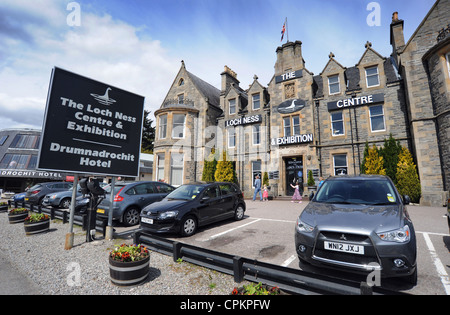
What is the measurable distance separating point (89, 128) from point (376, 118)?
59.6 ft

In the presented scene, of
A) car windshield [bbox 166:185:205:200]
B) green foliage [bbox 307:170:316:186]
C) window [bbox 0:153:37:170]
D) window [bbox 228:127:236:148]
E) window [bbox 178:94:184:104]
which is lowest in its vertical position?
car windshield [bbox 166:185:205:200]

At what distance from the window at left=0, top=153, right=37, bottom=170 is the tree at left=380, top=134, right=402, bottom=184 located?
123ft

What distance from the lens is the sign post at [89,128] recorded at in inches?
207

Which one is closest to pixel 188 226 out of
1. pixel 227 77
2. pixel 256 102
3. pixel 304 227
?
pixel 304 227

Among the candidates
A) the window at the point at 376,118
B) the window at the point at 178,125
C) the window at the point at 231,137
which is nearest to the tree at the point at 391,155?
the window at the point at 376,118

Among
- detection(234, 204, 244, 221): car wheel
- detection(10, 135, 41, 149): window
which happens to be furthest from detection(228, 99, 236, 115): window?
detection(10, 135, 41, 149): window

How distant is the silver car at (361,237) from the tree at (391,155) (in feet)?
41.1

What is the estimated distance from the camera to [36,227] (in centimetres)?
684

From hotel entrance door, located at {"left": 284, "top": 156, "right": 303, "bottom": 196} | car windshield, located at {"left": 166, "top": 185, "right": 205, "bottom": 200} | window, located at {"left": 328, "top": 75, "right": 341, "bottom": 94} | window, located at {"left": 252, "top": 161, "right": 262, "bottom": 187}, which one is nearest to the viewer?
car windshield, located at {"left": 166, "top": 185, "right": 205, "bottom": 200}

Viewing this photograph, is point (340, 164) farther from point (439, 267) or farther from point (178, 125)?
point (178, 125)

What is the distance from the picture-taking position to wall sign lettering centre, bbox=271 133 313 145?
1707 centimetres

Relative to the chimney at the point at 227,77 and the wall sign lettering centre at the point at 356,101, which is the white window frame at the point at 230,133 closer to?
the chimney at the point at 227,77

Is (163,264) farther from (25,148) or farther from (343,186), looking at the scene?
(25,148)

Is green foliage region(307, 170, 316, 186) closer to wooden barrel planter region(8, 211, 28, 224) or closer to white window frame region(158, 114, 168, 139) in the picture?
white window frame region(158, 114, 168, 139)
